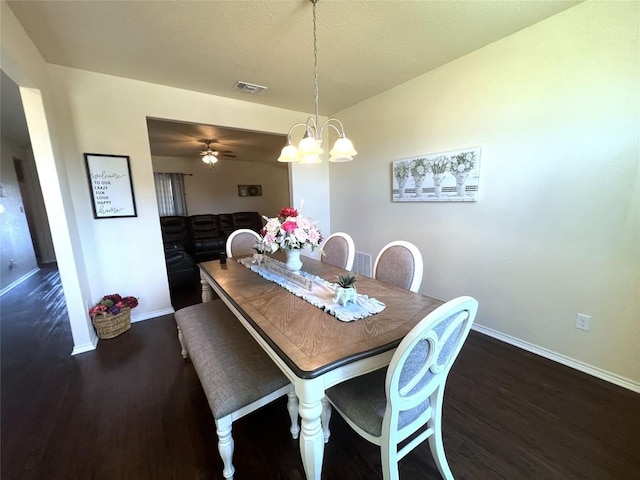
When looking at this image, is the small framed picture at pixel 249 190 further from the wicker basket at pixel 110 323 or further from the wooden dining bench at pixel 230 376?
the wooden dining bench at pixel 230 376

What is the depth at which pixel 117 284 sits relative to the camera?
2.72 meters

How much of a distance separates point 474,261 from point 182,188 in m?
6.44

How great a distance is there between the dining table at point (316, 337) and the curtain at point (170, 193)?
5.59 meters

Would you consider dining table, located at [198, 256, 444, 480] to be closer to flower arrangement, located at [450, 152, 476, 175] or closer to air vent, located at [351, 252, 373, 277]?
flower arrangement, located at [450, 152, 476, 175]

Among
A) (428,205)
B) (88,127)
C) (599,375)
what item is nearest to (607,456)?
(599,375)

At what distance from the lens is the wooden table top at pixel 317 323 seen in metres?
0.94

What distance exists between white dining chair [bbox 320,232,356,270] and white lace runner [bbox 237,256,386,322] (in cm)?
47

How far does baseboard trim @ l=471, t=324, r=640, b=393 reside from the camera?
1720mm

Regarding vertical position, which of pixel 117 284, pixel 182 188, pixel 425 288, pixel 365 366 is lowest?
pixel 425 288

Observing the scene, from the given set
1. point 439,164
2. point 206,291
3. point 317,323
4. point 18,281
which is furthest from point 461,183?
point 18,281

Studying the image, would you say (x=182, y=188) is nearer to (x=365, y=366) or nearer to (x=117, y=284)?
(x=117, y=284)

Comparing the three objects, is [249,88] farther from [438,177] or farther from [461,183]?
[461,183]

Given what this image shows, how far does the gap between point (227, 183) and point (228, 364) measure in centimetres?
661

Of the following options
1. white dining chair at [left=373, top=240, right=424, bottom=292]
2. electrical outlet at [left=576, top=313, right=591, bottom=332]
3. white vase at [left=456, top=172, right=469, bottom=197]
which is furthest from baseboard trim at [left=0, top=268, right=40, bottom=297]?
electrical outlet at [left=576, top=313, right=591, bottom=332]
